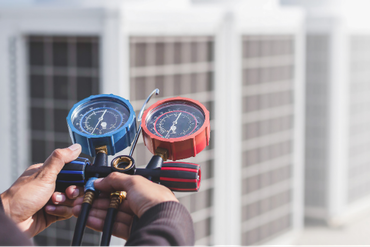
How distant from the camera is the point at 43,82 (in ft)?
20.3

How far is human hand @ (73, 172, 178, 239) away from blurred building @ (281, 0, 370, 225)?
29.6ft

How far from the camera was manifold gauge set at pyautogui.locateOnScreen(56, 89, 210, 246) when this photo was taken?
149 centimetres

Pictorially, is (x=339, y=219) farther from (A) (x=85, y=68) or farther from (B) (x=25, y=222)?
(B) (x=25, y=222)

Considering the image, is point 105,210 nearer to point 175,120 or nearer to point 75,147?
point 75,147

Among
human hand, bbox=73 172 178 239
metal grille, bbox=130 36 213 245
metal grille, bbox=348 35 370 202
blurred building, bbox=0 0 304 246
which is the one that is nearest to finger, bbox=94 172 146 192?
human hand, bbox=73 172 178 239

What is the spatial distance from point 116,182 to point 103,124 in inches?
12.1

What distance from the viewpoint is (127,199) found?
142 cm

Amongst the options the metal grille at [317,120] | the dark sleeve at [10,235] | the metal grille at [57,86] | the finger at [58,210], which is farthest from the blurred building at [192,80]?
the dark sleeve at [10,235]

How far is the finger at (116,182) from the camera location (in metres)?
1.42

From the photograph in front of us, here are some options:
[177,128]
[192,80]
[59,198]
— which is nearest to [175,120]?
[177,128]

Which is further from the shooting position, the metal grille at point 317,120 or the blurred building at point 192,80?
the metal grille at point 317,120

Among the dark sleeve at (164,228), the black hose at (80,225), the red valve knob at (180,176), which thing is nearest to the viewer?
the dark sleeve at (164,228)

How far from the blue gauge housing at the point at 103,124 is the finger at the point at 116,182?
0.18 metres

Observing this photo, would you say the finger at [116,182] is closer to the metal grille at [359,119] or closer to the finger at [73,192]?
the finger at [73,192]
